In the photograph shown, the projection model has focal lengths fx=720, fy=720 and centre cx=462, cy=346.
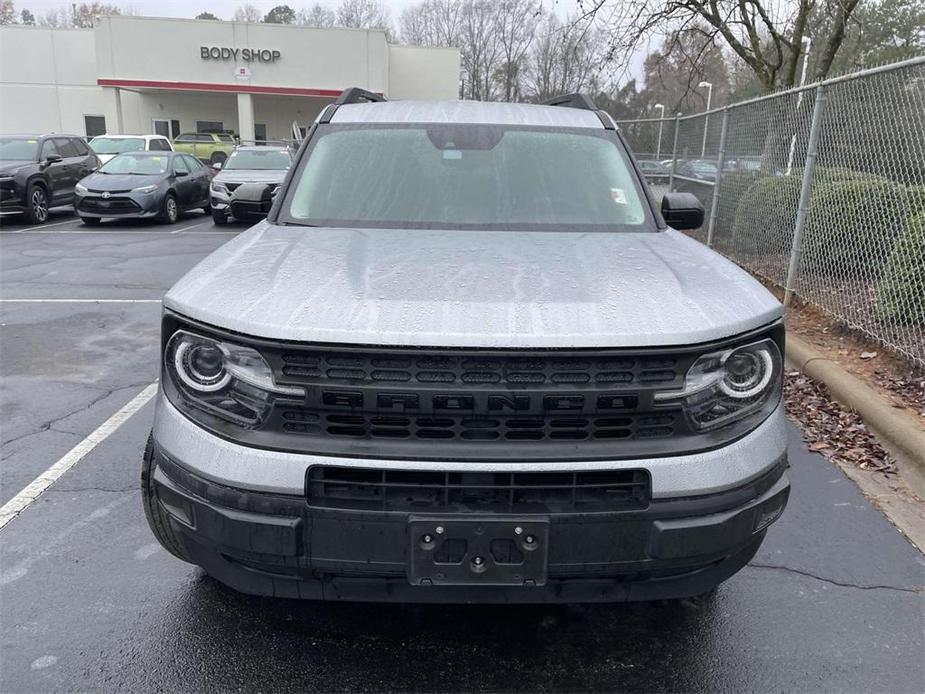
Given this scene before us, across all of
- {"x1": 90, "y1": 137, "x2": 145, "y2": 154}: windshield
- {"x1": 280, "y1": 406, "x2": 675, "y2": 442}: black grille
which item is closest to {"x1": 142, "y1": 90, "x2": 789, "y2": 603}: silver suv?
{"x1": 280, "y1": 406, "x2": 675, "y2": 442}: black grille

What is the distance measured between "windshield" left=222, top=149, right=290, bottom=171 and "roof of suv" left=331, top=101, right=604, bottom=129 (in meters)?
11.8

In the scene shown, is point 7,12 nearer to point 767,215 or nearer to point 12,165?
point 12,165

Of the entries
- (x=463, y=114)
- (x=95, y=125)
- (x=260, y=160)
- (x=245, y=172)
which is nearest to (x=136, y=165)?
(x=245, y=172)

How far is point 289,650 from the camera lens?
97.3 inches

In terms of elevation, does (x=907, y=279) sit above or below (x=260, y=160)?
below

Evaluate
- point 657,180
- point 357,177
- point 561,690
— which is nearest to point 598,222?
point 357,177

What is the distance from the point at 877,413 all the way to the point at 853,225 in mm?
2783

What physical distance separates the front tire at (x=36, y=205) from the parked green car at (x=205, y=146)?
44.5ft

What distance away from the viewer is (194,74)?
107 feet

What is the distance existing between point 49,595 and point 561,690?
1.95 metres

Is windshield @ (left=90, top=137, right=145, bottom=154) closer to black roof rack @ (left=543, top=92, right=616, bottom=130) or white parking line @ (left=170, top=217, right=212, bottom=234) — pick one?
white parking line @ (left=170, top=217, right=212, bottom=234)

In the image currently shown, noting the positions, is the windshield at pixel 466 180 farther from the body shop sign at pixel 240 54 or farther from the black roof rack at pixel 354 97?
the body shop sign at pixel 240 54

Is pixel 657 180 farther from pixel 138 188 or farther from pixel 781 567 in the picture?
pixel 781 567

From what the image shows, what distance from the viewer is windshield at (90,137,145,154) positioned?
66.7ft
